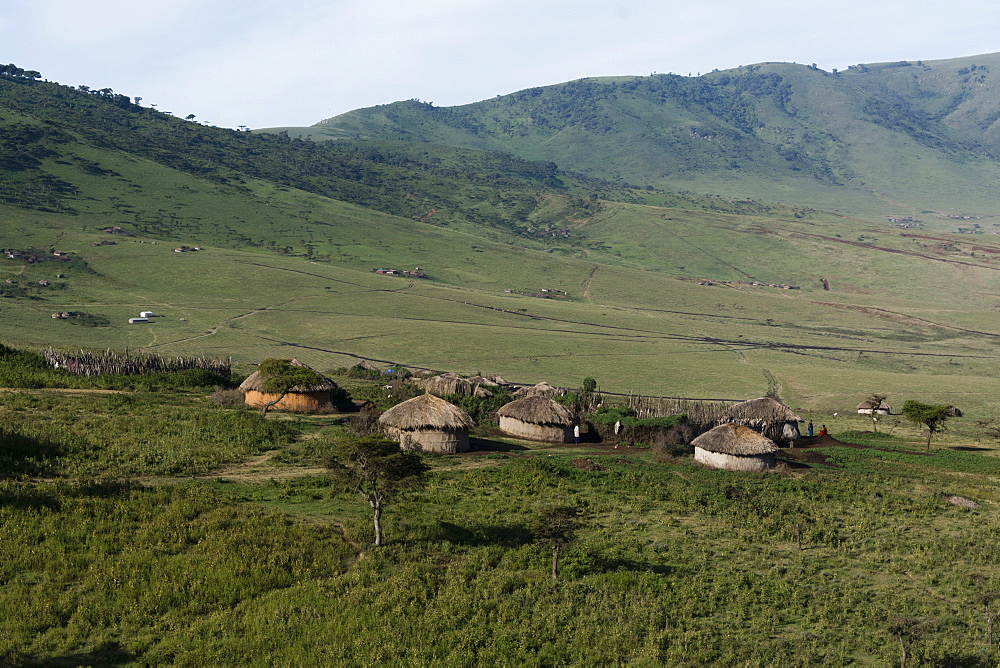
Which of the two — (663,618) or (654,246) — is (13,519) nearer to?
(663,618)

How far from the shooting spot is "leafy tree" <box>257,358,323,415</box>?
3972 centimetres

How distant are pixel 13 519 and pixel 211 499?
5087 mm

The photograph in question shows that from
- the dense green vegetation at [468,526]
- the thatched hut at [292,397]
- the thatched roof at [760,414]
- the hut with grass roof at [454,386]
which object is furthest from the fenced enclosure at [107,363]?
the thatched roof at [760,414]

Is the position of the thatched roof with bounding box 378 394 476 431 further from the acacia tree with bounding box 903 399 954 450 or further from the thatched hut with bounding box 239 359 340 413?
the acacia tree with bounding box 903 399 954 450

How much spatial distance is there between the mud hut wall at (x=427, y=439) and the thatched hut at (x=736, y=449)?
1149 centimetres

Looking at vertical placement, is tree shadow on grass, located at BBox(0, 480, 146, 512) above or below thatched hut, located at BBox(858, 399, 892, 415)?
above

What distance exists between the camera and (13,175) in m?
148

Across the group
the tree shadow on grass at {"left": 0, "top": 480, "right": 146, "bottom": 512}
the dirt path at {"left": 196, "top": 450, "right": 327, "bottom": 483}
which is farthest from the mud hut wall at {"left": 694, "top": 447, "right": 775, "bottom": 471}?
the tree shadow on grass at {"left": 0, "top": 480, "right": 146, "bottom": 512}

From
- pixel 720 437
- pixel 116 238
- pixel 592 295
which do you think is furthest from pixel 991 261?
pixel 116 238

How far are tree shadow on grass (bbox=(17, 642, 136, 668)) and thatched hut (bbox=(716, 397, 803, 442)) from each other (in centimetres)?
3426

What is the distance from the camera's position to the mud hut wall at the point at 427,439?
34.2m

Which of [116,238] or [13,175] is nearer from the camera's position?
[116,238]

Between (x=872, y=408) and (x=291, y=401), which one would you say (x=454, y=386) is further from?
(x=872, y=408)

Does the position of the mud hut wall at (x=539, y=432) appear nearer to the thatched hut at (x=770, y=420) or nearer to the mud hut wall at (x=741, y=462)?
the mud hut wall at (x=741, y=462)
